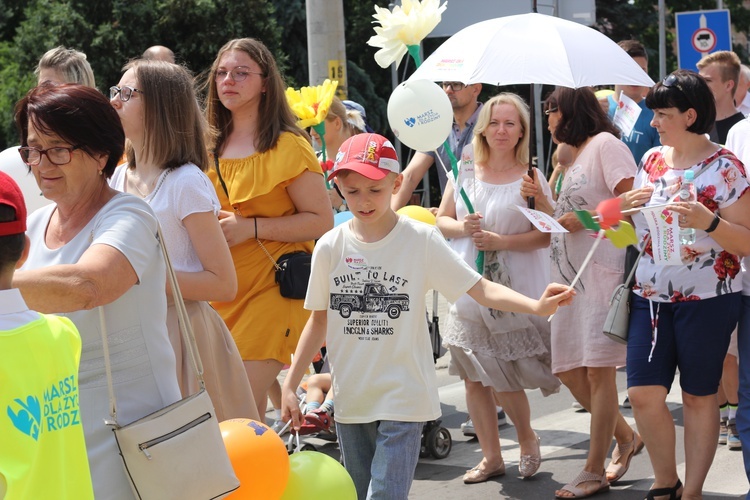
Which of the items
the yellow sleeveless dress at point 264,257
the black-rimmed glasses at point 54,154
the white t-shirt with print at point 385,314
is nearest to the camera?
the black-rimmed glasses at point 54,154

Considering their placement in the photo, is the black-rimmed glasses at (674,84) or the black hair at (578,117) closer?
the black-rimmed glasses at (674,84)

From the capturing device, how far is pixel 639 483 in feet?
19.3

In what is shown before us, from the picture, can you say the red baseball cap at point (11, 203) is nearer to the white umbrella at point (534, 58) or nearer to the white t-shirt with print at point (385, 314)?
the white t-shirt with print at point (385, 314)

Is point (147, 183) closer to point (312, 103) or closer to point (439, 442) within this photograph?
point (312, 103)

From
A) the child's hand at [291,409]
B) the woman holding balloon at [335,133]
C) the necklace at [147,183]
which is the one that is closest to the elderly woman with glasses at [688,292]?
the child's hand at [291,409]

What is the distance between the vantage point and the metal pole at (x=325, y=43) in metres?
9.95

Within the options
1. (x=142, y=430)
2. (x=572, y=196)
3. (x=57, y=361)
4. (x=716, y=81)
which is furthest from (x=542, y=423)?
(x=57, y=361)

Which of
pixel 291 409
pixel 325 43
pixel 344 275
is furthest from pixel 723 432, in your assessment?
pixel 325 43

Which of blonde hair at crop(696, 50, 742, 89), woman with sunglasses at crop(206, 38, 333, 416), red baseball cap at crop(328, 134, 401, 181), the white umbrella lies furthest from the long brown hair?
blonde hair at crop(696, 50, 742, 89)

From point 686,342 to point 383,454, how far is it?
1.74 metres

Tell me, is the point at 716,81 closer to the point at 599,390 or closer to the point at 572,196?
the point at 572,196

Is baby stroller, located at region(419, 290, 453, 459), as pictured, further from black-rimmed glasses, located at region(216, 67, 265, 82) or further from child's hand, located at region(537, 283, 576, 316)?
child's hand, located at region(537, 283, 576, 316)

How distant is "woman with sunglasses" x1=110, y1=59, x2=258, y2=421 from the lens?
377cm

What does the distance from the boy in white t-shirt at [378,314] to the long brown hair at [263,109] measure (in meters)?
0.77
